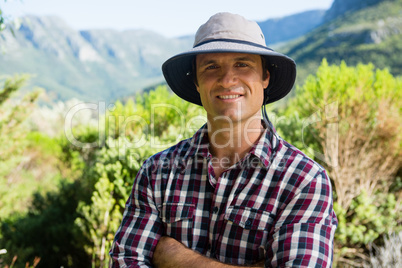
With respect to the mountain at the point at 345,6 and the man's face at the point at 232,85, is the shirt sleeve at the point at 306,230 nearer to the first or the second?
the man's face at the point at 232,85

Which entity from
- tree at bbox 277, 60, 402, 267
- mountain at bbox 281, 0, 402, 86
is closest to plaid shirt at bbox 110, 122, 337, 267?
tree at bbox 277, 60, 402, 267

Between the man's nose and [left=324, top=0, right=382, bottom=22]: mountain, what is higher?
[left=324, top=0, right=382, bottom=22]: mountain

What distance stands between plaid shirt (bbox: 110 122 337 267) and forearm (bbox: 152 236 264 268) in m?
0.05

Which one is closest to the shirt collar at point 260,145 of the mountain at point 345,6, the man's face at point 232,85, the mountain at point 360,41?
the man's face at point 232,85

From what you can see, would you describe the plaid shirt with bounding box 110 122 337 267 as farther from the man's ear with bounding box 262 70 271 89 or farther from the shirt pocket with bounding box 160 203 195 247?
the man's ear with bounding box 262 70 271 89

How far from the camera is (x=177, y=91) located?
92.3 inches

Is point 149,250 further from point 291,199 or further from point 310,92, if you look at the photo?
point 310,92

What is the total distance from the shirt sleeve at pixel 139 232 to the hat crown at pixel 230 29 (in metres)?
0.85

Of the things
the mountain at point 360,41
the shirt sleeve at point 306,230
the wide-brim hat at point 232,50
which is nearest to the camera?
the shirt sleeve at point 306,230

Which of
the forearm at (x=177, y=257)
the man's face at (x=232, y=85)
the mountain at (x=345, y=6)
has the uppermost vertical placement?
the mountain at (x=345, y=6)

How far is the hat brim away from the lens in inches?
67.1

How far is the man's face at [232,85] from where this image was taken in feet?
5.88

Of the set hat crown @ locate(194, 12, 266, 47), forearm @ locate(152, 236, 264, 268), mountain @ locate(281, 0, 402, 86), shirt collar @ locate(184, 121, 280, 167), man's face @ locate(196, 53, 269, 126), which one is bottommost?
forearm @ locate(152, 236, 264, 268)

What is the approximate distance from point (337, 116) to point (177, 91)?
318cm
